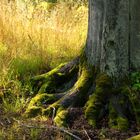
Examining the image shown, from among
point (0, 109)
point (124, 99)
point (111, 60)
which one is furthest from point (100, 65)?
point (0, 109)

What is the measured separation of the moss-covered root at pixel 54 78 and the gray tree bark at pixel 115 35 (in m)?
0.54

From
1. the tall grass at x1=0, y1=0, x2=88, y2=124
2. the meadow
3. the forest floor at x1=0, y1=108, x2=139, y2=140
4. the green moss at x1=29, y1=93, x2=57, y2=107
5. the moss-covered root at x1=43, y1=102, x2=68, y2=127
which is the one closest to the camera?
the forest floor at x1=0, y1=108, x2=139, y2=140

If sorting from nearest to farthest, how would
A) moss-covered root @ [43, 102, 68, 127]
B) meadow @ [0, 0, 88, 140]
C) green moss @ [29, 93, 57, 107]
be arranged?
moss-covered root @ [43, 102, 68, 127], meadow @ [0, 0, 88, 140], green moss @ [29, 93, 57, 107]

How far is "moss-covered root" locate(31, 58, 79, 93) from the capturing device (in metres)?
5.32

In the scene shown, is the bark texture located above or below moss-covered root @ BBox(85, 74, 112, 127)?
above

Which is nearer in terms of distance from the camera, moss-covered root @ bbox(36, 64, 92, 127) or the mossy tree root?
the mossy tree root

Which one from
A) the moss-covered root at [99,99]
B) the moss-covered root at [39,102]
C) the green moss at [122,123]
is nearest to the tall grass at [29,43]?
the moss-covered root at [39,102]

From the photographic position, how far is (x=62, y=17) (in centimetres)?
781

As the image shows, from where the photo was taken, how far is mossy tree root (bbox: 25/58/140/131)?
14.8ft

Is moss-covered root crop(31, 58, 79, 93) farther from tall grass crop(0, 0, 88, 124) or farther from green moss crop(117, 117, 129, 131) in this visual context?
green moss crop(117, 117, 129, 131)

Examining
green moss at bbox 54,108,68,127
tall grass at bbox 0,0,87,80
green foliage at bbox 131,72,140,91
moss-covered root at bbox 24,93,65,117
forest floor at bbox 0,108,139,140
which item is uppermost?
tall grass at bbox 0,0,87,80

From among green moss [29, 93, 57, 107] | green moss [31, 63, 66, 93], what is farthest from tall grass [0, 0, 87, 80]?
green moss [29, 93, 57, 107]

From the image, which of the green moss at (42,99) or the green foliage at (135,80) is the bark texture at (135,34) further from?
the green moss at (42,99)

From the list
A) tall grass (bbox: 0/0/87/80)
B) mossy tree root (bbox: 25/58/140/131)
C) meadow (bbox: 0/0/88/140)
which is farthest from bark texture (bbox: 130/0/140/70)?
tall grass (bbox: 0/0/87/80)
